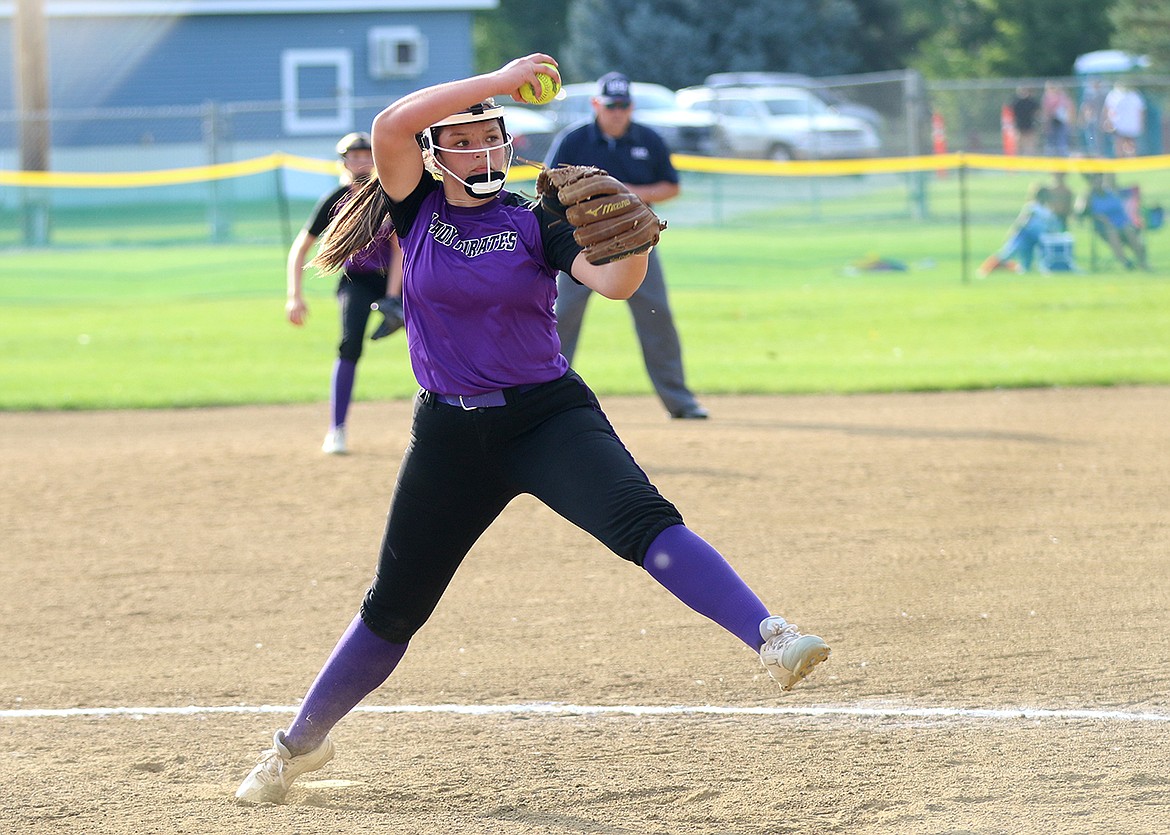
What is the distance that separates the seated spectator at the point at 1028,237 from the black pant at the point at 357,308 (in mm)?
11877

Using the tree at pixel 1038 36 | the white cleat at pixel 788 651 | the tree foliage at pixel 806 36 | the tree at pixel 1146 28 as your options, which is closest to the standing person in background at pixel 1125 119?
the tree at pixel 1146 28

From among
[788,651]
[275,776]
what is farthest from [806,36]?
[788,651]

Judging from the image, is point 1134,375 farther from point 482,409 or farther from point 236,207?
point 236,207

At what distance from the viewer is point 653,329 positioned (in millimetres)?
10430

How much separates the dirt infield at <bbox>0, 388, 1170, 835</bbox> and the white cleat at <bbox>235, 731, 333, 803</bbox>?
10cm

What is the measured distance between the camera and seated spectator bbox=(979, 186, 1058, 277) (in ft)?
64.6

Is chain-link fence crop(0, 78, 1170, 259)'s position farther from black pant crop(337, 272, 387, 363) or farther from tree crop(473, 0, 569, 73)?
tree crop(473, 0, 569, 73)

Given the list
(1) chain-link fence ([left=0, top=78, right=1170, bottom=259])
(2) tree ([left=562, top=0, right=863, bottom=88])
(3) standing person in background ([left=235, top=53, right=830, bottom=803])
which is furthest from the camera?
(2) tree ([left=562, top=0, right=863, bottom=88])

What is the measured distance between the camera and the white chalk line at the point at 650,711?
495 centimetres

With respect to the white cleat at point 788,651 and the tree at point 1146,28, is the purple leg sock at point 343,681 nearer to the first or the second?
the white cleat at point 788,651

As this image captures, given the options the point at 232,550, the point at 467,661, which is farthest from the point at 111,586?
the point at 467,661

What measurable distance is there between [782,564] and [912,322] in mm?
9698

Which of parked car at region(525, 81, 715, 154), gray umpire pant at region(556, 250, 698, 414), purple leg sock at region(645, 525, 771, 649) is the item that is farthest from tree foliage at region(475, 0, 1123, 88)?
purple leg sock at region(645, 525, 771, 649)

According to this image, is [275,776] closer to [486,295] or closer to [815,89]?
[486,295]
